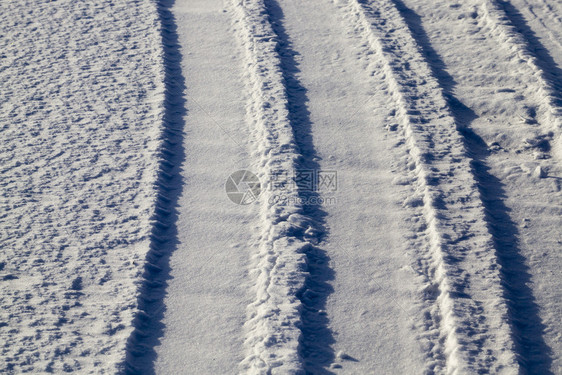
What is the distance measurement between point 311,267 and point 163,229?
32.6 inches

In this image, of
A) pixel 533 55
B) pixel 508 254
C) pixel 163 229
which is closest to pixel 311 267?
pixel 163 229

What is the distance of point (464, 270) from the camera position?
2.97 m

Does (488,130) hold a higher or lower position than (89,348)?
higher

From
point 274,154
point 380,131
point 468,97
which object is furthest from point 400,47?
point 274,154

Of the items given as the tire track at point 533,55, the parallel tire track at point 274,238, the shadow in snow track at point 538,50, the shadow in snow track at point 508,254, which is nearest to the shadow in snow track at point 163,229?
the parallel tire track at point 274,238

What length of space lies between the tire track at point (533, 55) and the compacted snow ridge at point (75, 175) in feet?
7.87

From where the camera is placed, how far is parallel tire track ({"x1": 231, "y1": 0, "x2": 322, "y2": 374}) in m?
2.68

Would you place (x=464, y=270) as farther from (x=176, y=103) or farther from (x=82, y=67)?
(x=82, y=67)

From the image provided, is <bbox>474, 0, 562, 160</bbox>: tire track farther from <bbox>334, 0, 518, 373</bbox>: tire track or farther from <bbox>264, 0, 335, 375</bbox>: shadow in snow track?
<bbox>264, 0, 335, 375</bbox>: shadow in snow track

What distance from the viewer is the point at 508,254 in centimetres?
306

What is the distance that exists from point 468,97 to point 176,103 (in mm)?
1929

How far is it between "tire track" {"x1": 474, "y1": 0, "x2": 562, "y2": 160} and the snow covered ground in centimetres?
2

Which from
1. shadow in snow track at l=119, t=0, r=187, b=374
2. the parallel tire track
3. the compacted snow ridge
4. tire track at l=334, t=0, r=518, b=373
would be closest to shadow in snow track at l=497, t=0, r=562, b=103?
tire track at l=334, t=0, r=518, b=373

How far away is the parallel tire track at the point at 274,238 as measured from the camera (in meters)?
2.68
